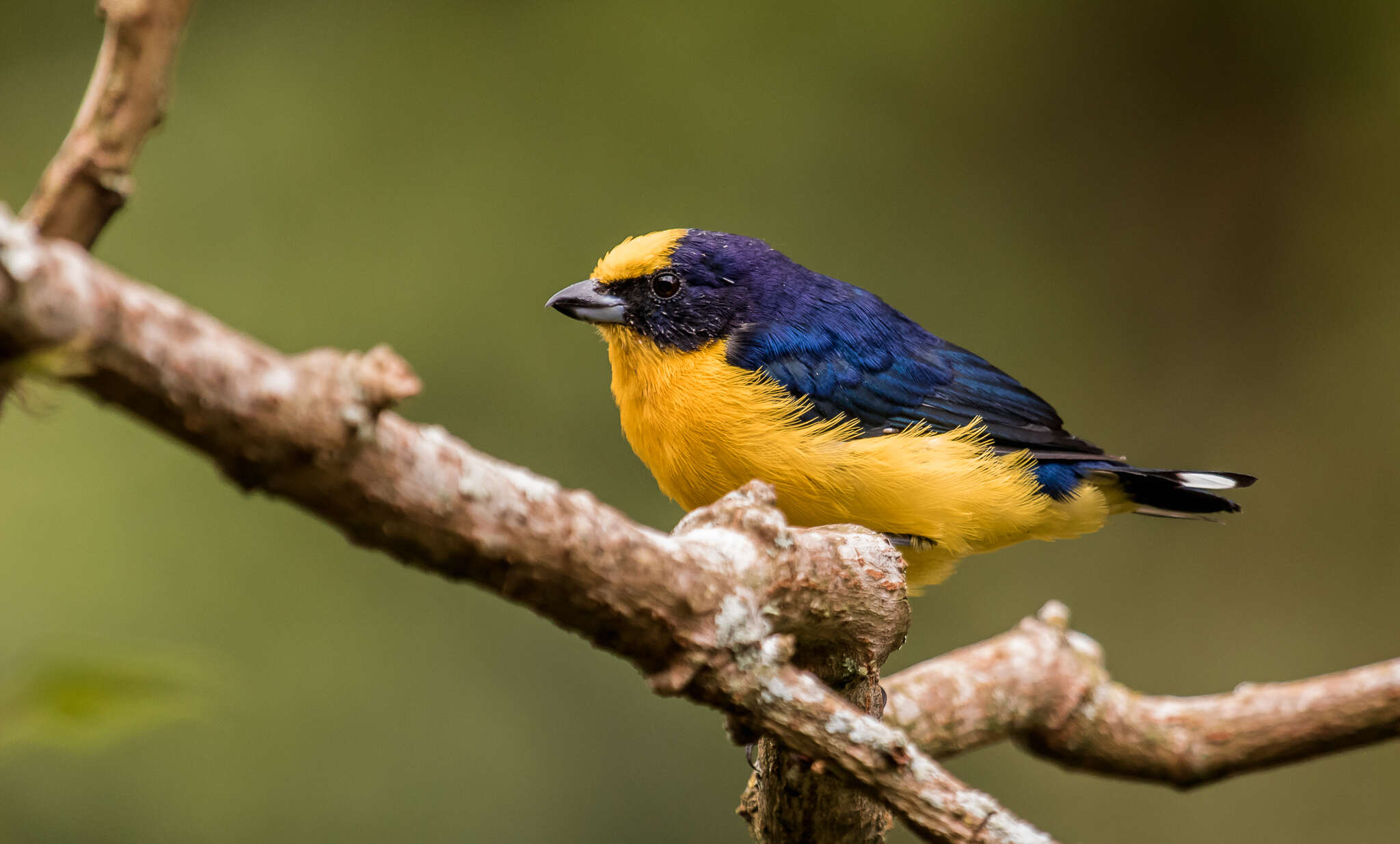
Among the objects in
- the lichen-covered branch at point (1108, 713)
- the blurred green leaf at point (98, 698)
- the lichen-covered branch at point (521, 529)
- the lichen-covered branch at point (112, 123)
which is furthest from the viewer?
the lichen-covered branch at point (1108, 713)

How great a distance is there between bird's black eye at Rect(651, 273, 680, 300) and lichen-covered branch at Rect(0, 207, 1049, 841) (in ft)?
4.29

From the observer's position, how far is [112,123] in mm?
1666

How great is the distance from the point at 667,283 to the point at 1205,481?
5.97ft

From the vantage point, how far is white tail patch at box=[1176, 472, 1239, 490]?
381cm

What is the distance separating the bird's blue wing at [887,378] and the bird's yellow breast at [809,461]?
0.06 metres

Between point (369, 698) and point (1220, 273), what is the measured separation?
5.05m

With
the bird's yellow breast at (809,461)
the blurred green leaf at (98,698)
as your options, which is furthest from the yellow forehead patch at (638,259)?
the blurred green leaf at (98,698)

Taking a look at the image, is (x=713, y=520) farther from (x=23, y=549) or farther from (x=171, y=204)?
(x=171, y=204)

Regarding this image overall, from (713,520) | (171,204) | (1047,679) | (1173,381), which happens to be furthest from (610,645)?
(1173,381)

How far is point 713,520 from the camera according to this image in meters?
2.38

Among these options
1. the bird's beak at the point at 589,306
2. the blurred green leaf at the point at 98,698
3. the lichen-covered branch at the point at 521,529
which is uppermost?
the bird's beak at the point at 589,306

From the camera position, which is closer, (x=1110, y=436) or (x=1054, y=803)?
(x=1054, y=803)

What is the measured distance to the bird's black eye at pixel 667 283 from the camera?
12.4 ft

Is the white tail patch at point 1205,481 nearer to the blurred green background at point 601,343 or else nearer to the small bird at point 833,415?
the small bird at point 833,415
